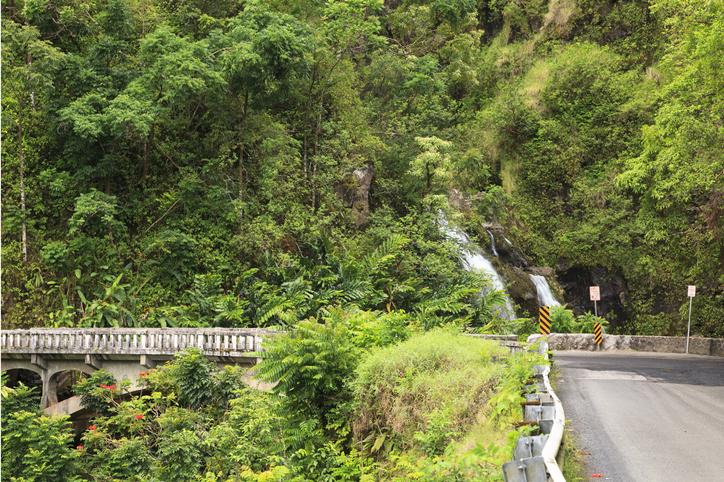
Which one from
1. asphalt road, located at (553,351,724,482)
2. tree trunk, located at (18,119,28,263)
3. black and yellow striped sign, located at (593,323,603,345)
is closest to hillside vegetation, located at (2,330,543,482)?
asphalt road, located at (553,351,724,482)

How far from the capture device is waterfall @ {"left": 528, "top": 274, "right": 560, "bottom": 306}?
3397cm

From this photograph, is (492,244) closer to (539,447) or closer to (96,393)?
(96,393)

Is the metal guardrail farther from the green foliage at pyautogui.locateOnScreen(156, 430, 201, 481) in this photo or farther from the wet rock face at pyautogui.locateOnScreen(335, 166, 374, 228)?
the wet rock face at pyautogui.locateOnScreen(335, 166, 374, 228)

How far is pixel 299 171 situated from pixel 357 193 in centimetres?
304

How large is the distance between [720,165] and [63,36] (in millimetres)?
25460

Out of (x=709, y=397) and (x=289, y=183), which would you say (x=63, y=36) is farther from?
(x=709, y=397)

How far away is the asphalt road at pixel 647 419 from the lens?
8.99m

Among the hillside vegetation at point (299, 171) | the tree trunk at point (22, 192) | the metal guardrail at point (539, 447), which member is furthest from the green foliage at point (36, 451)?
the metal guardrail at point (539, 447)

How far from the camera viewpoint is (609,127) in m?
39.6

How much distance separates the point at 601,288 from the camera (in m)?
37.6

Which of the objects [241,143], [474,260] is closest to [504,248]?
[474,260]

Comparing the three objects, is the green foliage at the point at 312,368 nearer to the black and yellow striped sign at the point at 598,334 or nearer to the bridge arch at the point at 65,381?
the bridge arch at the point at 65,381

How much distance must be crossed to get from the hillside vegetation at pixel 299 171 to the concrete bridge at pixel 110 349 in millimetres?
2576

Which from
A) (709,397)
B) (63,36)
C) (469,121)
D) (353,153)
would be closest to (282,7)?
(353,153)
